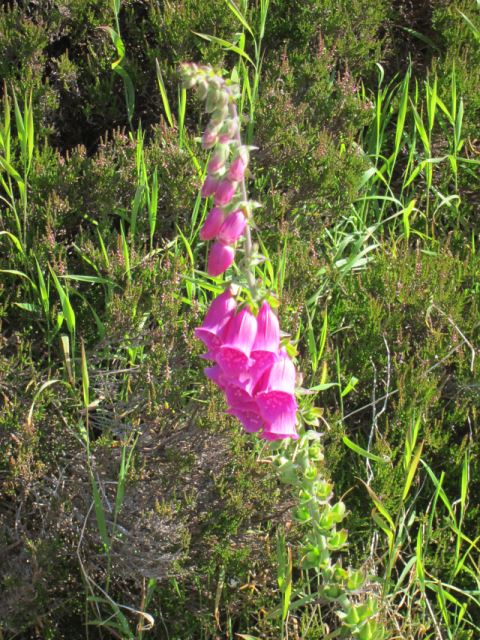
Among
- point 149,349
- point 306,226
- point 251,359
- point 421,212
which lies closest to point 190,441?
point 149,349

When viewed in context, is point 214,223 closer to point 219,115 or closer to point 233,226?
point 233,226

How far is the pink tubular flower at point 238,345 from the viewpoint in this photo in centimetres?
169

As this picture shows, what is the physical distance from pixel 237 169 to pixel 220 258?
0.71 ft

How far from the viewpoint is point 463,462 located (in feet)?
8.64

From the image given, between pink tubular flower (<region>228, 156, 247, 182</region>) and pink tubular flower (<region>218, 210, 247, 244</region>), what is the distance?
7 centimetres

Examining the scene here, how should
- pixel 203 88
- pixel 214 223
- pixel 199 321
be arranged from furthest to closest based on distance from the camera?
pixel 199 321
pixel 214 223
pixel 203 88

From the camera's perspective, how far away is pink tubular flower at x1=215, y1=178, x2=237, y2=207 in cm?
162

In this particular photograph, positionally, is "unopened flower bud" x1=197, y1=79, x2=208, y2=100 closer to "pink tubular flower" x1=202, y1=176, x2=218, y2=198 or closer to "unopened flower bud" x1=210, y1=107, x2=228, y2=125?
"unopened flower bud" x1=210, y1=107, x2=228, y2=125

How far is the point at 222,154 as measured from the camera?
1593 mm

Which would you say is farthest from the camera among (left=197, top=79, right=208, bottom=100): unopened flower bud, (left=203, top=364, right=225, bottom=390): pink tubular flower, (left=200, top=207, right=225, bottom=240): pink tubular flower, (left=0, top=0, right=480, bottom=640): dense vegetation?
(left=0, top=0, right=480, bottom=640): dense vegetation

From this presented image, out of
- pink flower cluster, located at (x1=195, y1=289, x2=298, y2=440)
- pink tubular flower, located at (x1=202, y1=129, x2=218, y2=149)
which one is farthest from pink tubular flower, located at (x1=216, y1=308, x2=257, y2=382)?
pink tubular flower, located at (x1=202, y1=129, x2=218, y2=149)

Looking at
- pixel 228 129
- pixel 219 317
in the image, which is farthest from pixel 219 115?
pixel 219 317

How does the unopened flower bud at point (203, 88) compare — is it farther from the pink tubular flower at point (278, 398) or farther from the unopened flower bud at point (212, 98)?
the pink tubular flower at point (278, 398)

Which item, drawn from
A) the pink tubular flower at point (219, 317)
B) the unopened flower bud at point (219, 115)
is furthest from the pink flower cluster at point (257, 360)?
the unopened flower bud at point (219, 115)
